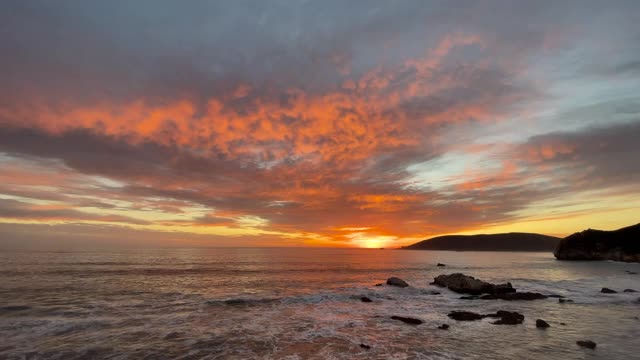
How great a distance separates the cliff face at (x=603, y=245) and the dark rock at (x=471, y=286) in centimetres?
10496

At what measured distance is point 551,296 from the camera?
40844mm

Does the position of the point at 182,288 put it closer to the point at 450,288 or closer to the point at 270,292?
the point at 270,292

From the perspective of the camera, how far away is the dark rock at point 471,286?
1658 inches

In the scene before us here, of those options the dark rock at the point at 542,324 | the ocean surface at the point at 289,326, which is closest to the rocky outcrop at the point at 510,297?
the ocean surface at the point at 289,326

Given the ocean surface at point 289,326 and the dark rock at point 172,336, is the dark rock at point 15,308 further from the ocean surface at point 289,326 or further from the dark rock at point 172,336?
the dark rock at point 172,336

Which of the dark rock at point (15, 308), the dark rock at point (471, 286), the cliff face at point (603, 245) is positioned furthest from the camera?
the cliff face at point (603, 245)

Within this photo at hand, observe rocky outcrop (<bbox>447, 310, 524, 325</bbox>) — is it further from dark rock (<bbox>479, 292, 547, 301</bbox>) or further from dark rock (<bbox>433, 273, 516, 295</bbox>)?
dark rock (<bbox>433, 273, 516, 295</bbox>)

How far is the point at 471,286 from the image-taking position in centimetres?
4428

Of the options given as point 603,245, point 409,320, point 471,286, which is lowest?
point 409,320

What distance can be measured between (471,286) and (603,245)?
118 metres

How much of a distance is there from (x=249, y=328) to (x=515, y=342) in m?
17.8

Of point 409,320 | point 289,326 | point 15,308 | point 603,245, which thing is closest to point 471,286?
point 409,320

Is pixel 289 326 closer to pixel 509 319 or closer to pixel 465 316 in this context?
pixel 465 316

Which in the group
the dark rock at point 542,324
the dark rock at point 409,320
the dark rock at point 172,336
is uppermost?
the dark rock at point 542,324
